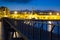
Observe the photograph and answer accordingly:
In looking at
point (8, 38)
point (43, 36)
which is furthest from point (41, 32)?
point (8, 38)

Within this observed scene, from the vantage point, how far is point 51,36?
7.91 m

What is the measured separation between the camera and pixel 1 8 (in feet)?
359

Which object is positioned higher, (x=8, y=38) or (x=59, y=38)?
(x=59, y=38)

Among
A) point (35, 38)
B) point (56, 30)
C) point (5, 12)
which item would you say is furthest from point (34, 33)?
point (5, 12)

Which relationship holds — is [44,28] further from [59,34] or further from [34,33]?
[59,34]

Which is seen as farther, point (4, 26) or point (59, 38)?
point (4, 26)

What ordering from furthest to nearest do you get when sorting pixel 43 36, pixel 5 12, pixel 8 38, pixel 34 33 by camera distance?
pixel 5 12, pixel 8 38, pixel 34 33, pixel 43 36

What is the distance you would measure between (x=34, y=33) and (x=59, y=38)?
253 centimetres

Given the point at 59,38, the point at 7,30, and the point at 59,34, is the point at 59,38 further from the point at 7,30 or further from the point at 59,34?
the point at 7,30

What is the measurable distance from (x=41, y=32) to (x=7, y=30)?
67.0 ft

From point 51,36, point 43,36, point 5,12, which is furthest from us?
point 5,12

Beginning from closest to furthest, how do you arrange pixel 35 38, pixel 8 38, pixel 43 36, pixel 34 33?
pixel 43 36
pixel 35 38
pixel 34 33
pixel 8 38

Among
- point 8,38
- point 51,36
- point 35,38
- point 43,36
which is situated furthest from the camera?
point 8,38

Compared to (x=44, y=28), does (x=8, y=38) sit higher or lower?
lower
